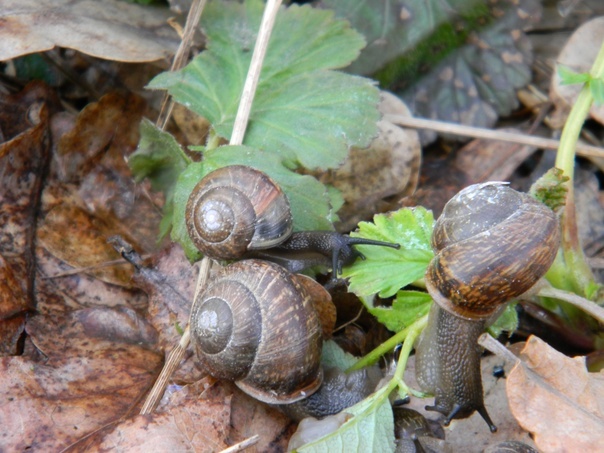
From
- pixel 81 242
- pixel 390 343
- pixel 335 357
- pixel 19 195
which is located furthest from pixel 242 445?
pixel 19 195

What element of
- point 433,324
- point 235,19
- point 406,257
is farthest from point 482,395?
point 235,19

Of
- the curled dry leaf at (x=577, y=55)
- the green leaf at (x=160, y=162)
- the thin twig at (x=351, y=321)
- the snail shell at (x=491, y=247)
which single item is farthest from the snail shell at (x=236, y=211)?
the curled dry leaf at (x=577, y=55)

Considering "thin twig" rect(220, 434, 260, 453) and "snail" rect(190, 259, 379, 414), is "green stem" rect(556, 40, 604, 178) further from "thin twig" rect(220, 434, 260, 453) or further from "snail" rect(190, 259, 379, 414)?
"thin twig" rect(220, 434, 260, 453)

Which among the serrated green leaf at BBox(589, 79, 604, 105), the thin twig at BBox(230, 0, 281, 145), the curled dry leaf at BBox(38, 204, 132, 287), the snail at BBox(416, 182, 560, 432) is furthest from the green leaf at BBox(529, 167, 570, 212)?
the curled dry leaf at BBox(38, 204, 132, 287)

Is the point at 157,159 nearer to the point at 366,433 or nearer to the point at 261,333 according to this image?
the point at 261,333

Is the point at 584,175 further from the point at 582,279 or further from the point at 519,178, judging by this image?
the point at 582,279

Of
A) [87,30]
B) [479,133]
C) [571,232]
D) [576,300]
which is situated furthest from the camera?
[479,133]

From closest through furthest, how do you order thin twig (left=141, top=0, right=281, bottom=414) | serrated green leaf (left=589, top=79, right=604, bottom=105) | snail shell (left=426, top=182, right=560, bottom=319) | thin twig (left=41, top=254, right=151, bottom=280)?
snail shell (left=426, top=182, right=560, bottom=319) → serrated green leaf (left=589, top=79, right=604, bottom=105) → thin twig (left=141, top=0, right=281, bottom=414) → thin twig (left=41, top=254, right=151, bottom=280)
